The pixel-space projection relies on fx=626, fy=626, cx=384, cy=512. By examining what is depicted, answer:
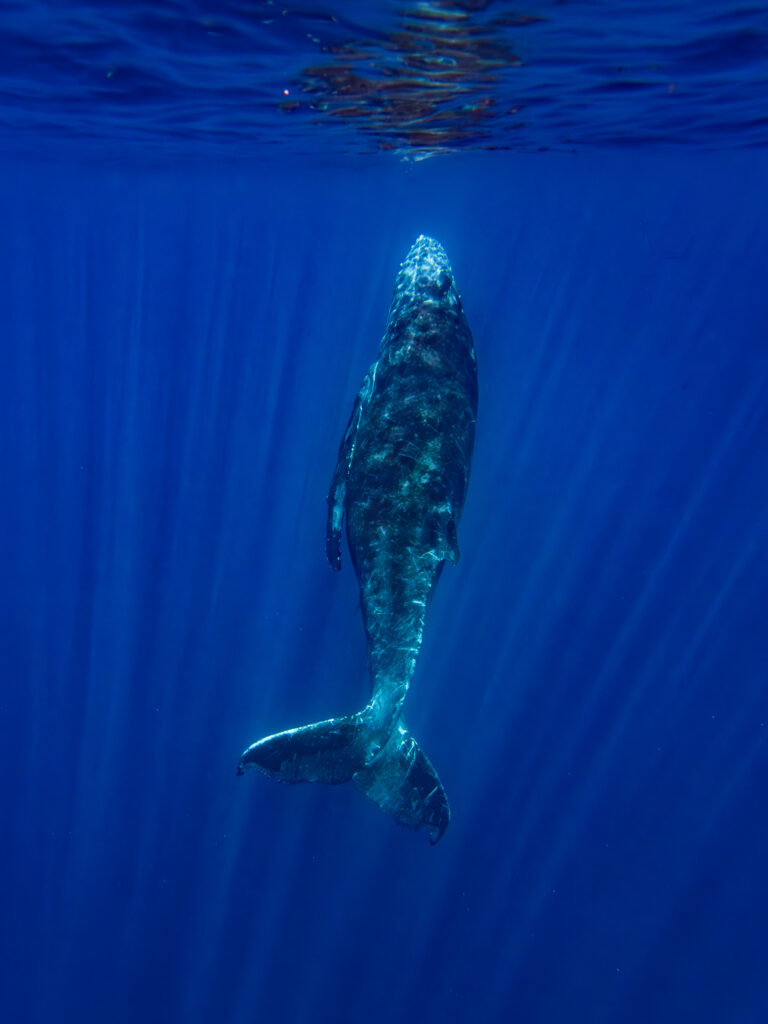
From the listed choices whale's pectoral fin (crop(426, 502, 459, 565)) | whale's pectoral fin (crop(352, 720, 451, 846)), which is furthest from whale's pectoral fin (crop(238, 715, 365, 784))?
whale's pectoral fin (crop(426, 502, 459, 565))

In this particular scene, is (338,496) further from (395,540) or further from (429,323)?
(429,323)

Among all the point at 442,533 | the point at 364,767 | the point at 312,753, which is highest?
the point at 442,533

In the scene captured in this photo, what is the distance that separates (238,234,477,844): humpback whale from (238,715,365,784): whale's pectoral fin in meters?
0.01

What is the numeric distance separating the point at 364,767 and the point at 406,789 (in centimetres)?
59

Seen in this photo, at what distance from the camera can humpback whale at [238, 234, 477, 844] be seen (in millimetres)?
7672

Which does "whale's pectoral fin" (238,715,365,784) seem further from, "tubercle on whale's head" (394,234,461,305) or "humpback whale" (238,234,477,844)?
"tubercle on whale's head" (394,234,461,305)

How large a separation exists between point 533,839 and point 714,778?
15.5 feet

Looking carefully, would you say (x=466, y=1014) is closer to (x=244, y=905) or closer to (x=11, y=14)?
(x=244, y=905)

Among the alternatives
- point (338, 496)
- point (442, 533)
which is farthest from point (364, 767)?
point (338, 496)

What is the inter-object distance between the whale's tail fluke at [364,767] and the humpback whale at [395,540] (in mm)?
12

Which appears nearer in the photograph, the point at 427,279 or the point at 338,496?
the point at 338,496

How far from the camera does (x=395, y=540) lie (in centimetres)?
829

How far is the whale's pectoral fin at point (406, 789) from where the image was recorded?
766 cm

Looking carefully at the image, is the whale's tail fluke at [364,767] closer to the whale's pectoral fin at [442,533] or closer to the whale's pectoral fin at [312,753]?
the whale's pectoral fin at [312,753]
